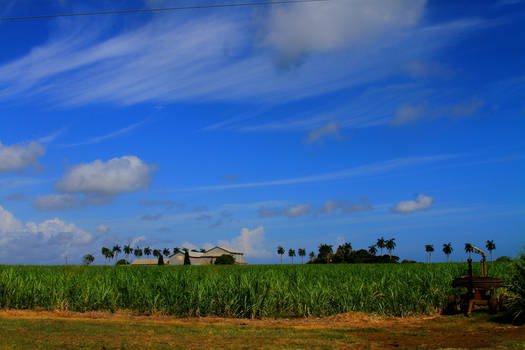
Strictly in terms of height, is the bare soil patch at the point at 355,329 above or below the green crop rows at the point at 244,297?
below

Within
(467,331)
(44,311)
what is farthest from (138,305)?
(467,331)

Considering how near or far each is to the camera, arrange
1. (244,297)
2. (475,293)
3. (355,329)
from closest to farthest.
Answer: (355,329) → (244,297) → (475,293)

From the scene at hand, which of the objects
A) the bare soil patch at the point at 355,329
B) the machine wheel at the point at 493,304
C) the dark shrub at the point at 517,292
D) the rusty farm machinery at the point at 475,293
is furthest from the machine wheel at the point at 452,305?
the dark shrub at the point at 517,292

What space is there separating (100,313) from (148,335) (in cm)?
547

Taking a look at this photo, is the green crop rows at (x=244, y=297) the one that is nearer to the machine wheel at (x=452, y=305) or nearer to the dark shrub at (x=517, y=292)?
the machine wheel at (x=452, y=305)

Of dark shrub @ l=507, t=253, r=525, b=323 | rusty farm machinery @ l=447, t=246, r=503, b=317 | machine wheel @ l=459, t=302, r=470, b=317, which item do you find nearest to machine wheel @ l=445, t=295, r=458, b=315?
rusty farm machinery @ l=447, t=246, r=503, b=317

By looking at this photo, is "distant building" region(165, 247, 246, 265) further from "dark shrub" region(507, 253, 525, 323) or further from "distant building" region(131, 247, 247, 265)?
"dark shrub" region(507, 253, 525, 323)

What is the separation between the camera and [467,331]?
46.5ft

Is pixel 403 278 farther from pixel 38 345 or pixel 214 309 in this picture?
pixel 38 345

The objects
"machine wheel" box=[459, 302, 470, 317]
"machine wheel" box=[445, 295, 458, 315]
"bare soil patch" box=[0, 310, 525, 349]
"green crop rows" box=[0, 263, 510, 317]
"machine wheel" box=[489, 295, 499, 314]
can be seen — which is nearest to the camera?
"bare soil patch" box=[0, 310, 525, 349]

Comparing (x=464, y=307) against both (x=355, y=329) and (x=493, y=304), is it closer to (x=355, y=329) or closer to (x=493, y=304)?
(x=493, y=304)

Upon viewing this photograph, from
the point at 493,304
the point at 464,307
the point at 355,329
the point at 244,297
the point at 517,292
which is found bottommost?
the point at 355,329

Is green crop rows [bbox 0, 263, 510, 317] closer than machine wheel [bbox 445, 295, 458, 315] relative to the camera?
Yes

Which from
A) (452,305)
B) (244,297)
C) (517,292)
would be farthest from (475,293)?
(244,297)
